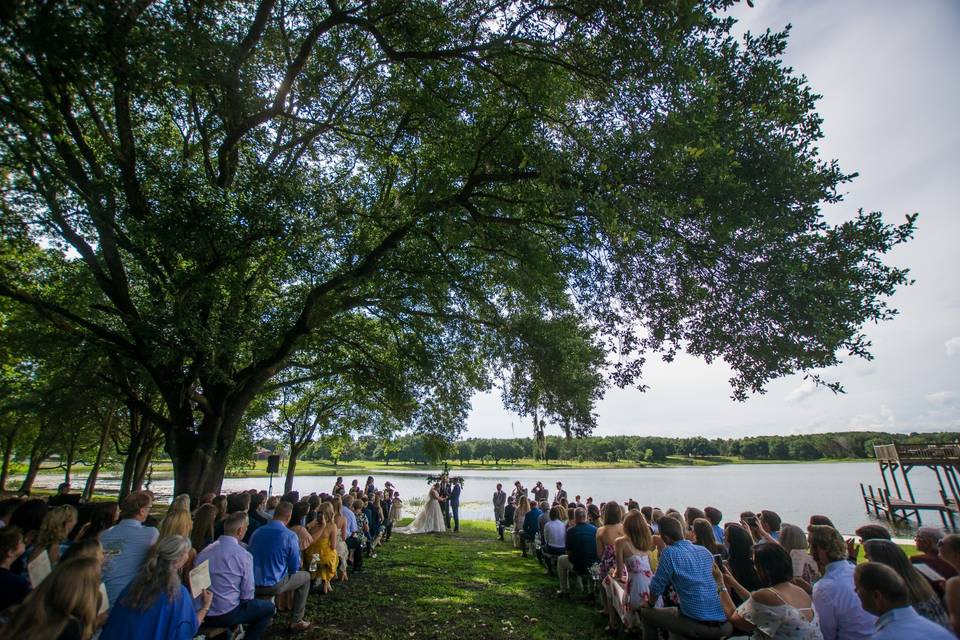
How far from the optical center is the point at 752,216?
6184 millimetres

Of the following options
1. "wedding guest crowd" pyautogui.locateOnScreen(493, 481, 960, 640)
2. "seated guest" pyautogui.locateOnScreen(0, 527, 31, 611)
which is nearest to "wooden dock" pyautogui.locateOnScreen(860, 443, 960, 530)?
"wedding guest crowd" pyautogui.locateOnScreen(493, 481, 960, 640)

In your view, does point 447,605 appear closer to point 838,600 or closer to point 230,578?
point 230,578

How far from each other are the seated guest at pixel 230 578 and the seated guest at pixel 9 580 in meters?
1.28

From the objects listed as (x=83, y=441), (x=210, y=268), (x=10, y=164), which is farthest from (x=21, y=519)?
(x=83, y=441)

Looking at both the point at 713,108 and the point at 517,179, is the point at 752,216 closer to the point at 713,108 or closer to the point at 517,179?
the point at 713,108

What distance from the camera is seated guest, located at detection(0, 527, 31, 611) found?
3.44 metres

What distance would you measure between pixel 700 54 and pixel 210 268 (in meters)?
8.80

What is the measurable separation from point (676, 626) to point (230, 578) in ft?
14.8

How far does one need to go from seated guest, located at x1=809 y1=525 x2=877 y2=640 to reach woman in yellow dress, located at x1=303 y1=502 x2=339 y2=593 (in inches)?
267

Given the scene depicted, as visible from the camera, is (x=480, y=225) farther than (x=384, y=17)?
Yes

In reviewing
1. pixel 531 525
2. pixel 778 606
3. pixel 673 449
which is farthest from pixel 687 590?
pixel 673 449

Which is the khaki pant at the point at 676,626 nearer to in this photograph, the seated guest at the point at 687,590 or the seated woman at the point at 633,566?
the seated guest at the point at 687,590

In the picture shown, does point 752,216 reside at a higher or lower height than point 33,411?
higher

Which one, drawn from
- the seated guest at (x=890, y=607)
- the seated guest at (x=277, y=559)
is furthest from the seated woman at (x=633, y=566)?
the seated guest at (x=277, y=559)
